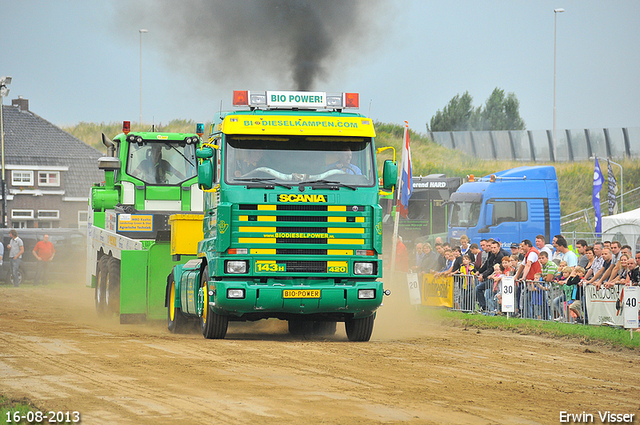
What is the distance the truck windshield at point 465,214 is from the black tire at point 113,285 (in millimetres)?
14643

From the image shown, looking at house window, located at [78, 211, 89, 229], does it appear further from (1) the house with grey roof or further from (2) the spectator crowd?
(2) the spectator crowd

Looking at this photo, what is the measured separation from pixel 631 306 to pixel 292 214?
590cm

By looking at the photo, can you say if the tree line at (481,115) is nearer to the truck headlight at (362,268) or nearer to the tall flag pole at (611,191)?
the tall flag pole at (611,191)

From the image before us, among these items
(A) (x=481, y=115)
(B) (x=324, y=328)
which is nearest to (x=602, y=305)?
(B) (x=324, y=328)

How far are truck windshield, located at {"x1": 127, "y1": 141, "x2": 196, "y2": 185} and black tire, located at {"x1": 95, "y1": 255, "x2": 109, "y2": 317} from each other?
1.97 meters

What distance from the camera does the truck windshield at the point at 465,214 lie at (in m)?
29.6

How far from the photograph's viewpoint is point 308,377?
9.96 m

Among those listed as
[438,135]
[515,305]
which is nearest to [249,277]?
[515,305]

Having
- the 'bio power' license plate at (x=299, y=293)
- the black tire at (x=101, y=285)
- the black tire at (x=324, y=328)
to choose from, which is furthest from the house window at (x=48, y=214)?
the 'bio power' license plate at (x=299, y=293)

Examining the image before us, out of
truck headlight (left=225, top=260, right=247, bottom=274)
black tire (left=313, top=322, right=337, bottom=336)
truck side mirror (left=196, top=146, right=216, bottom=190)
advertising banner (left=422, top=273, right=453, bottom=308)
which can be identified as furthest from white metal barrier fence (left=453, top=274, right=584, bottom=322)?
truck side mirror (left=196, top=146, right=216, bottom=190)

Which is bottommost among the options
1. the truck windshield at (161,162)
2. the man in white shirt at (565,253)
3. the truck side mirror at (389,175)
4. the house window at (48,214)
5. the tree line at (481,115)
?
the man in white shirt at (565,253)

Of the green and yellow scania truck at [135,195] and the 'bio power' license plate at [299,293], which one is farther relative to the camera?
the green and yellow scania truck at [135,195]

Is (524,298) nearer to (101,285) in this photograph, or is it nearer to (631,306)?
(631,306)

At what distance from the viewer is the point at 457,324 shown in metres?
18.4
